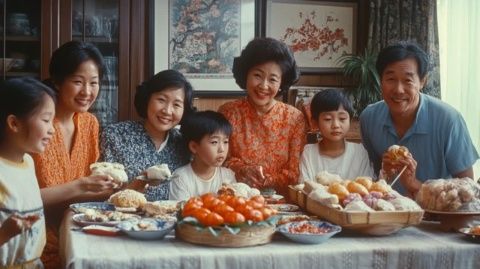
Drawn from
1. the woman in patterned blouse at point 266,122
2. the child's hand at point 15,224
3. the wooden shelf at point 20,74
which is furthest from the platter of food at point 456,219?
the wooden shelf at point 20,74

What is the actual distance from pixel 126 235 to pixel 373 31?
3518mm

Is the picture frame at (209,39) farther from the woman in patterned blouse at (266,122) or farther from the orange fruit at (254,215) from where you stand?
the orange fruit at (254,215)

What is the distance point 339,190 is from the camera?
218 centimetres

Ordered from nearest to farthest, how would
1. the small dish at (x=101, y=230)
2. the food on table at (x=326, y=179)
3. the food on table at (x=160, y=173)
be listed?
the small dish at (x=101, y=230) < the food on table at (x=160, y=173) < the food on table at (x=326, y=179)

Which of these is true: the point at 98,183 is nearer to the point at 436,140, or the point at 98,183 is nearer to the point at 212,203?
the point at 212,203

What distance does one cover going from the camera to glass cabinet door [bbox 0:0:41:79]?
14.6ft

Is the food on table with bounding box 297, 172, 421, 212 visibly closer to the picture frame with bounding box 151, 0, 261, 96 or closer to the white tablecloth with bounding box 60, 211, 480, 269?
the white tablecloth with bounding box 60, 211, 480, 269

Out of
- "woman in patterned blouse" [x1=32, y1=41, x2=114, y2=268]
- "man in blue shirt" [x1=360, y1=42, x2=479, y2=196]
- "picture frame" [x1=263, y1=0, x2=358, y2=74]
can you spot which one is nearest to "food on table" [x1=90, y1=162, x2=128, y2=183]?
"woman in patterned blouse" [x1=32, y1=41, x2=114, y2=268]

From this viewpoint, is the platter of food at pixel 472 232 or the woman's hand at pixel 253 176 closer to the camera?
the platter of food at pixel 472 232

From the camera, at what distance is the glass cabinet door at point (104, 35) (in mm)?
4539

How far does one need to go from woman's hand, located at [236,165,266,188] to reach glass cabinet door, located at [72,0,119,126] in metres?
2.12

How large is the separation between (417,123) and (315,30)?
2493mm

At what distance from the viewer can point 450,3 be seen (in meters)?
4.44

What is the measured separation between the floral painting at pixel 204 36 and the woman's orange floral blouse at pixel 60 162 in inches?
88.8
